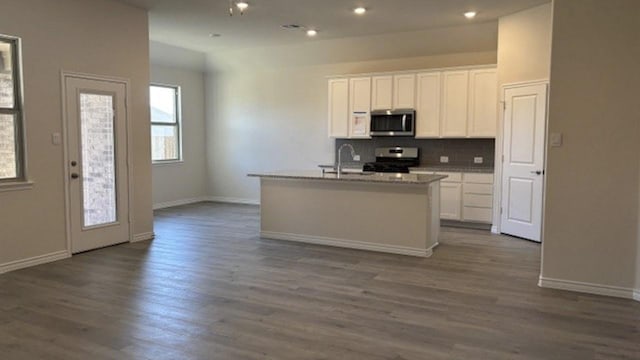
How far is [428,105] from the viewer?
7766 mm

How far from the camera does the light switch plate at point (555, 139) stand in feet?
14.2

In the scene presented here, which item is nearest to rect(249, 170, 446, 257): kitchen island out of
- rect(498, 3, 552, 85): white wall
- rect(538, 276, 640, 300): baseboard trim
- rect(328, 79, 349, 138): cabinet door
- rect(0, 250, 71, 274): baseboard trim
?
rect(538, 276, 640, 300): baseboard trim

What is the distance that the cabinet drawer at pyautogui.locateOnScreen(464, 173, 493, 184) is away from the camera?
725 centimetres

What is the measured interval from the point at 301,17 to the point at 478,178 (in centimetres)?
346

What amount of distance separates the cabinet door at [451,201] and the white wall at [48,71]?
4.79 m

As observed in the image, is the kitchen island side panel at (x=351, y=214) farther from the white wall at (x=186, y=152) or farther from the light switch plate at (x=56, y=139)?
the white wall at (x=186, y=152)

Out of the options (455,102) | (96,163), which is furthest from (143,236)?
(455,102)

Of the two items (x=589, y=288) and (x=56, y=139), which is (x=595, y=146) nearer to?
(x=589, y=288)

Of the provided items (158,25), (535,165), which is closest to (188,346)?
(535,165)

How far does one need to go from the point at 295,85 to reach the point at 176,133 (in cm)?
257

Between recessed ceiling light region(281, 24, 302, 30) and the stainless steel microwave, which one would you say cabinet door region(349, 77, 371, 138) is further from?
recessed ceiling light region(281, 24, 302, 30)

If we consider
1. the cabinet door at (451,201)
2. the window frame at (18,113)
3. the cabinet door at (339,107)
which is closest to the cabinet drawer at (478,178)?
the cabinet door at (451,201)

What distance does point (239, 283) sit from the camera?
4.57 m

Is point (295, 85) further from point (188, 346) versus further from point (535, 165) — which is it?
point (188, 346)
